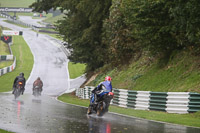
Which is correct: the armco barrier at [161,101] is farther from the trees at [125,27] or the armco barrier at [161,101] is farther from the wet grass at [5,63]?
the wet grass at [5,63]

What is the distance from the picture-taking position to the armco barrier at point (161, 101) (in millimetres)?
17031

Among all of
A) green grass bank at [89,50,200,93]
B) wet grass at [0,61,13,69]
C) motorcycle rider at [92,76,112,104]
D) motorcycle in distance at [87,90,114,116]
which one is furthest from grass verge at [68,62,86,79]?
motorcycle in distance at [87,90,114,116]

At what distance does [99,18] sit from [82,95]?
613 centimetres

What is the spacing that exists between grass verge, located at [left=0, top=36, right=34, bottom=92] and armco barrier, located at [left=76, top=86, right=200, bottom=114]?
80.6 ft

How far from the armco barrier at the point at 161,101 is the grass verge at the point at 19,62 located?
80.6 ft

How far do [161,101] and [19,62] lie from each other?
58.4 m

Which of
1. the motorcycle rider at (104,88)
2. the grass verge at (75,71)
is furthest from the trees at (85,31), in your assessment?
the grass verge at (75,71)

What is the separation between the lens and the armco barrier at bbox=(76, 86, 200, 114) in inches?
671

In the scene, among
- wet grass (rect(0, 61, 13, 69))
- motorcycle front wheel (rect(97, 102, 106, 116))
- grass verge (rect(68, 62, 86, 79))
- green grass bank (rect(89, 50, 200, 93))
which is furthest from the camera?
wet grass (rect(0, 61, 13, 69))

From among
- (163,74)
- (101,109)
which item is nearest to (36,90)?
(163,74)

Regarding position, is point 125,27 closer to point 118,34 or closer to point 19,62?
point 118,34

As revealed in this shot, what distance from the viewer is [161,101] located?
1905cm

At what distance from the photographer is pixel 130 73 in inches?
1185

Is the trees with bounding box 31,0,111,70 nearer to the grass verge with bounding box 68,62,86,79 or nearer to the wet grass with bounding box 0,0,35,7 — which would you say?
the grass verge with bounding box 68,62,86,79
